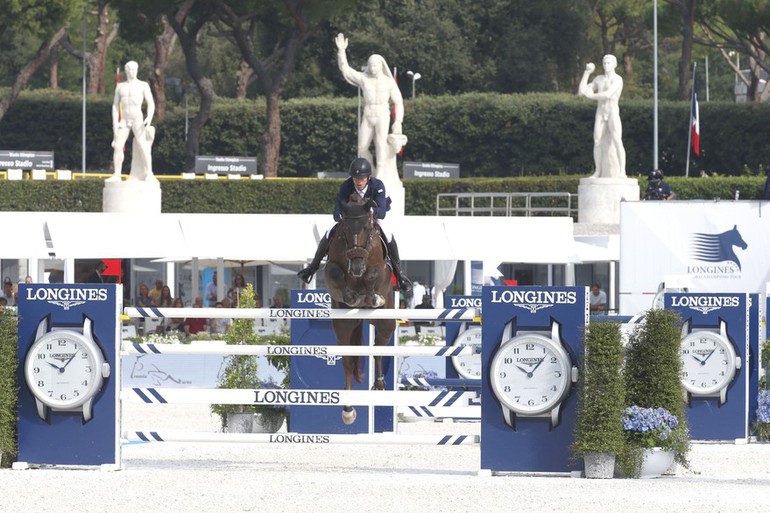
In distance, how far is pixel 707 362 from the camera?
13656 millimetres

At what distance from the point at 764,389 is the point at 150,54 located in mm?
51473

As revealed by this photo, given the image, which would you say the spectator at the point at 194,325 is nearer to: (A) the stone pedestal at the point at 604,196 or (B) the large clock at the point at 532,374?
(A) the stone pedestal at the point at 604,196

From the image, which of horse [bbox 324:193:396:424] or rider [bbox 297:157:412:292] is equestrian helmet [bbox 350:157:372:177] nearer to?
rider [bbox 297:157:412:292]

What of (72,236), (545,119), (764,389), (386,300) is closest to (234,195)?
(545,119)

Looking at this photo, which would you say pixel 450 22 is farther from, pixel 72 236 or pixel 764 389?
pixel 764 389

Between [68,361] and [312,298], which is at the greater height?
[312,298]

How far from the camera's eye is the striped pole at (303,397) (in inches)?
402

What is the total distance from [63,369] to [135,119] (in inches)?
869

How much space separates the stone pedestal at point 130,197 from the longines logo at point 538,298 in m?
22.4

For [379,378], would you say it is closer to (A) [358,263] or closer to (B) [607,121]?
(A) [358,263]

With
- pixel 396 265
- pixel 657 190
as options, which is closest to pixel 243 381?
pixel 396 265

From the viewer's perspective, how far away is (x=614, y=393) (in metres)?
10.0

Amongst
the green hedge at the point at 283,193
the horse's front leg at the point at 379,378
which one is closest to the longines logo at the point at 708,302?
the horse's front leg at the point at 379,378

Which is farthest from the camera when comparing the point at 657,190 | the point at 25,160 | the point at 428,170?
the point at 25,160
